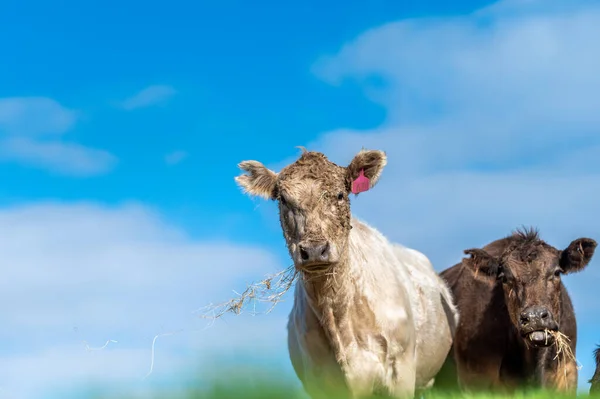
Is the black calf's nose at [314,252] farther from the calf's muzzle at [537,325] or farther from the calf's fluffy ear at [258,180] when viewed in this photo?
the calf's muzzle at [537,325]

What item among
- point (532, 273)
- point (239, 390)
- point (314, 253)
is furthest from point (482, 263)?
point (239, 390)

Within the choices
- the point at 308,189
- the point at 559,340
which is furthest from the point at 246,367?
the point at 559,340

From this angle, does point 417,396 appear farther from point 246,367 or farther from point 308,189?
point 246,367

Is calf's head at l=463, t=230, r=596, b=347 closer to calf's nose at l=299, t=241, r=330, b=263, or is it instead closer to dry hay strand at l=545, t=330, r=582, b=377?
dry hay strand at l=545, t=330, r=582, b=377

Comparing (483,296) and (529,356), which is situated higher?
(483,296)

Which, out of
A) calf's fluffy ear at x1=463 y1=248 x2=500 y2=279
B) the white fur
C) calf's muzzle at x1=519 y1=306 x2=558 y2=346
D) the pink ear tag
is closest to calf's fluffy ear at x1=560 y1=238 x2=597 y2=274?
calf's fluffy ear at x1=463 y1=248 x2=500 y2=279

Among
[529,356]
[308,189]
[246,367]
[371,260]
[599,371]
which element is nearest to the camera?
[246,367]

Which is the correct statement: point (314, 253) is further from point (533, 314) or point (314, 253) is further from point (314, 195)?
point (533, 314)

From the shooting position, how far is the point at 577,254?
13711 mm

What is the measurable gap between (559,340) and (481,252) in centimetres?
200

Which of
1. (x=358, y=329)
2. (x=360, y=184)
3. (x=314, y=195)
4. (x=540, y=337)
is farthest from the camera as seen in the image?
(x=540, y=337)

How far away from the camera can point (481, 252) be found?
14242mm

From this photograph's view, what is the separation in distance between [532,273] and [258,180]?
5.13 m

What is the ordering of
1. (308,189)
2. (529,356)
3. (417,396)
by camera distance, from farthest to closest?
(529,356), (417,396), (308,189)
